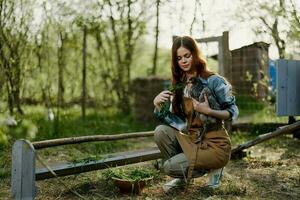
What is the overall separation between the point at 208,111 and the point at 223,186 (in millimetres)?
880

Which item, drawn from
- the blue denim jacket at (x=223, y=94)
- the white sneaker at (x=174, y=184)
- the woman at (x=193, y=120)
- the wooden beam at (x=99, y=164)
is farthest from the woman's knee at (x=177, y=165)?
the wooden beam at (x=99, y=164)

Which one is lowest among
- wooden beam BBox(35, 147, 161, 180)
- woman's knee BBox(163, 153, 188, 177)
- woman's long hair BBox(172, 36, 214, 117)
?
wooden beam BBox(35, 147, 161, 180)

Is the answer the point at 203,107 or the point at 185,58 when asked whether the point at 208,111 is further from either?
the point at 185,58

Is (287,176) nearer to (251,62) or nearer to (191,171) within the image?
(191,171)

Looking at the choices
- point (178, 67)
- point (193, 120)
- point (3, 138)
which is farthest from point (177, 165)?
point (3, 138)

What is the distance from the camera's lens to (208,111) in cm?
370

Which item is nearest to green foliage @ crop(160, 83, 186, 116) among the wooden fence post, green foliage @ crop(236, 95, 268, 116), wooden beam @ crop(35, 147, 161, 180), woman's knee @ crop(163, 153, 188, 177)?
woman's knee @ crop(163, 153, 188, 177)

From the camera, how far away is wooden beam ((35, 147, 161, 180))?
12.8 ft

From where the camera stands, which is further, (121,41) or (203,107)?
(121,41)

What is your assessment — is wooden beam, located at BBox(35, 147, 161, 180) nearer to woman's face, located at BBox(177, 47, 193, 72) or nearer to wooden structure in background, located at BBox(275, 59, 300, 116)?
woman's face, located at BBox(177, 47, 193, 72)

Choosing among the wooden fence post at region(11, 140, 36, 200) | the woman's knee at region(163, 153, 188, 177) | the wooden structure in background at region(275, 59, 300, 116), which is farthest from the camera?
the wooden structure in background at region(275, 59, 300, 116)

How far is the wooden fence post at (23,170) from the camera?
3334mm

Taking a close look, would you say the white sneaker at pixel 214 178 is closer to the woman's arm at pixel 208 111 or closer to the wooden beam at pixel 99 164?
the woman's arm at pixel 208 111

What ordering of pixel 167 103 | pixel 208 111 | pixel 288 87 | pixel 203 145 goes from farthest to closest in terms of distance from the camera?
pixel 288 87
pixel 167 103
pixel 203 145
pixel 208 111
